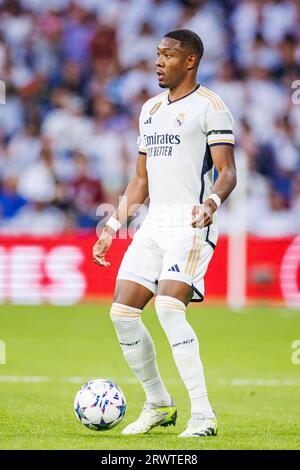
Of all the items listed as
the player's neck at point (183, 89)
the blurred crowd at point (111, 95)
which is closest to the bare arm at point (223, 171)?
the player's neck at point (183, 89)

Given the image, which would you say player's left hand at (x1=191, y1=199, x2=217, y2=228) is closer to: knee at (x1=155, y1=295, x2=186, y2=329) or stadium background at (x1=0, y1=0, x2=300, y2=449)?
knee at (x1=155, y1=295, x2=186, y2=329)

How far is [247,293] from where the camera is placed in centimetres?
1748

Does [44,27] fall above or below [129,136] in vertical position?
above

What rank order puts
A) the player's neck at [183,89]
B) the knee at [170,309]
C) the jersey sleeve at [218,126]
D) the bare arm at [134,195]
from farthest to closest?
the bare arm at [134,195] < the player's neck at [183,89] < the jersey sleeve at [218,126] < the knee at [170,309]

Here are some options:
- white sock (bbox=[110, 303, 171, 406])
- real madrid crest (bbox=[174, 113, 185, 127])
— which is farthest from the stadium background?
real madrid crest (bbox=[174, 113, 185, 127])

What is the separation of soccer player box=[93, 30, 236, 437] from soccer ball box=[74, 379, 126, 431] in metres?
0.18

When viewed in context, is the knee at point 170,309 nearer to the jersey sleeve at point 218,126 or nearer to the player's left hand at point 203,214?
the player's left hand at point 203,214

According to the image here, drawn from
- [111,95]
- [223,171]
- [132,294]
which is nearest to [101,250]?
[132,294]

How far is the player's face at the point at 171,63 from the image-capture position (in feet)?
23.7

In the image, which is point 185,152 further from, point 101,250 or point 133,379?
point 133,379

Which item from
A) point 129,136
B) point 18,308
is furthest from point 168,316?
point 129,136

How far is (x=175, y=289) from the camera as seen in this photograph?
6.96 meters
